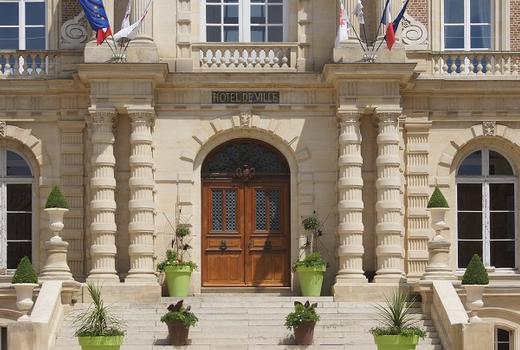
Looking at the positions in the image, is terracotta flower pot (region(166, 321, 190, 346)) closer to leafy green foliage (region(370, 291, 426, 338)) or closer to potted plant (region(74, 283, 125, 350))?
potted plant (region(74, 283, 125, 350))

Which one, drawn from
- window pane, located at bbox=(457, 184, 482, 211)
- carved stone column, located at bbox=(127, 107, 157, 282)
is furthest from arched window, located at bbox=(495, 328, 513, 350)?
carved stone column, located at bbox=(127, 107, 157, 282)

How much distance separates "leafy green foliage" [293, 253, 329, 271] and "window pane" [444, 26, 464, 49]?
19.5 feet

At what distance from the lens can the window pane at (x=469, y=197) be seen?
31547 mm

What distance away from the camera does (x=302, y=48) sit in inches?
1224

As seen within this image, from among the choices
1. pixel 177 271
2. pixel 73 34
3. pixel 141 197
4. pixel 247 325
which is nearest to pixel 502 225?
pixel 247 325

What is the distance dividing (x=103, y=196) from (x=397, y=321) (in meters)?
7.58

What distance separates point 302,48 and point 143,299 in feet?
22.0

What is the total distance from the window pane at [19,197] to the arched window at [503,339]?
35.5 ft

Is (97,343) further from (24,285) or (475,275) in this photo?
(475,275)

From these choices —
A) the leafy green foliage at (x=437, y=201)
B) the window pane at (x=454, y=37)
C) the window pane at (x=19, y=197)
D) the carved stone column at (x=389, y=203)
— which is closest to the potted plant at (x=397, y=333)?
the leafy green foliage at (x=437, y=201)

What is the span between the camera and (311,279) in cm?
2977

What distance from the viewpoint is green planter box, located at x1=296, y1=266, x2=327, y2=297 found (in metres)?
29.7

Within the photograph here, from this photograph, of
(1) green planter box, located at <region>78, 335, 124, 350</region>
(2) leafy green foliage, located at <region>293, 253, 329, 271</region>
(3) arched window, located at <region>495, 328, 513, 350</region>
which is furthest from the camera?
(3) arched window, located at <region>495, 328, 513, 350</region>

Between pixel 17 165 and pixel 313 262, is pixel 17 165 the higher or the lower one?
the higher one
